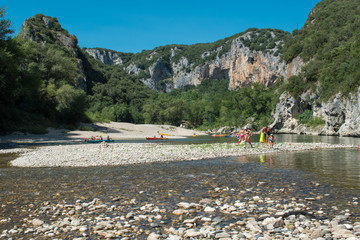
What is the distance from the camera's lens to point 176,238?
5.26 meters

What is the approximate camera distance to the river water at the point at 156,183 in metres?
8.22

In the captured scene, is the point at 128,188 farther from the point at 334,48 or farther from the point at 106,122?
the point at 334,48

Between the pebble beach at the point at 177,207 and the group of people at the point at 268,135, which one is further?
the group of people at the point at 268,135

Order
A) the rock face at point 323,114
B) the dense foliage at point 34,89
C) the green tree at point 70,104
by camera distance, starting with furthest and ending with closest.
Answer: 1. the green tree at point 70,104
2. the rock face at point 323,114
3. the dense foliage at point 34,89

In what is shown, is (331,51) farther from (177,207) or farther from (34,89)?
(177,207)

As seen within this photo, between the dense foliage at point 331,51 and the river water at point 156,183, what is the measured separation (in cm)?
5050

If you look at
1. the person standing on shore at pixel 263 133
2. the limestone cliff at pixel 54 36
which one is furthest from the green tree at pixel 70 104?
the person standing on shore at pixel 263 133

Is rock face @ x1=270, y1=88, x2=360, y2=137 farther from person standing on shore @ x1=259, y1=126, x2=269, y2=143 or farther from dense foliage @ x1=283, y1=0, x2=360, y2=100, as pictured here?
person standing on shore @ x1=259, y1=126, x2=269, y2=143

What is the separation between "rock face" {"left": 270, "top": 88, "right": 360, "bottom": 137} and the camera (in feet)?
168

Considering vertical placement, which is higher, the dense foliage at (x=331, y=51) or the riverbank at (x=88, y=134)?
the dense foliage at (x=331, y=51)

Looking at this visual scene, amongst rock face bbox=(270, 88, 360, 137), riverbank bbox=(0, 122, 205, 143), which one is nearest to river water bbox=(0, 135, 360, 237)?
riverbank bbox=(0, 122, 205, 143)

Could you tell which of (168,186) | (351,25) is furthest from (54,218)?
(351,25)

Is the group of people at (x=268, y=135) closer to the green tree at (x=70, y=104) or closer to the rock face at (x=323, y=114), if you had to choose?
the rock face at (x=323, y=114)

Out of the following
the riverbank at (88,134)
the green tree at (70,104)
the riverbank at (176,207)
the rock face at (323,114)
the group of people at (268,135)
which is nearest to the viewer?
the riverbank at (176,207)
